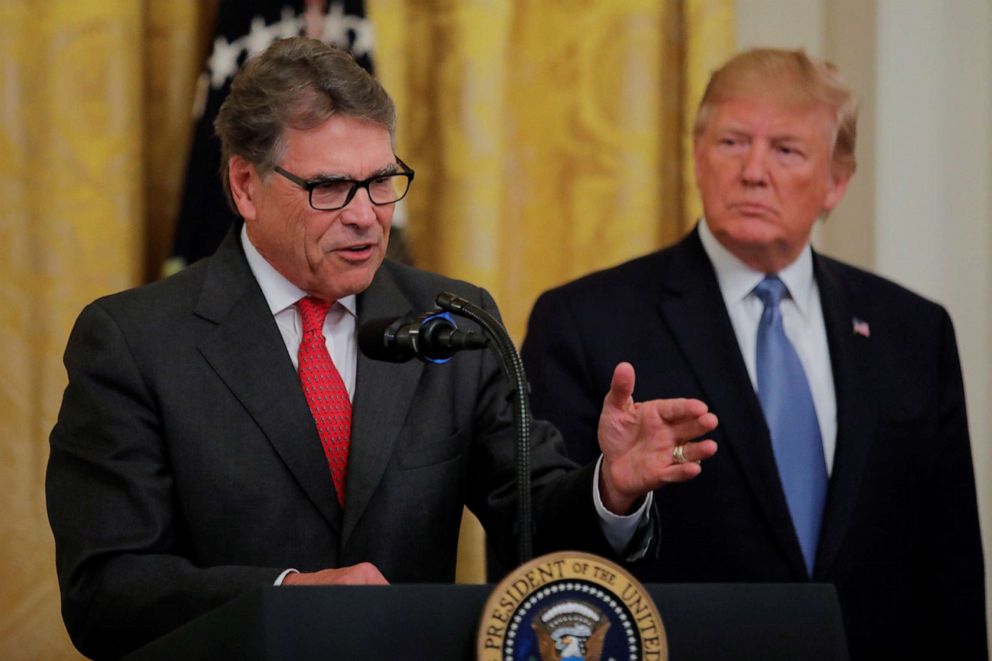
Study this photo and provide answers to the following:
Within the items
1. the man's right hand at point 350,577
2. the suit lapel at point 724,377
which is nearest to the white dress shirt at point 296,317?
the man's right hand at point 350,577

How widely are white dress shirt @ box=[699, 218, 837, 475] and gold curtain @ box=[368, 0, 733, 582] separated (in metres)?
0.91

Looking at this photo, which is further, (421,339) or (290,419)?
(290,419)

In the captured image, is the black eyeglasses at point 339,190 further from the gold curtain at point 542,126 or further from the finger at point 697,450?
the gold curtain at point 542,126

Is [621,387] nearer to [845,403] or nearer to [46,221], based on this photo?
[845,403]

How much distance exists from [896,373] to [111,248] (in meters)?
1.88

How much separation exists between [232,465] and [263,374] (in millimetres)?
157

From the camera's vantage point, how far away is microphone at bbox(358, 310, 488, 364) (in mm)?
2102

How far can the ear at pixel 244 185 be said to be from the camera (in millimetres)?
2650

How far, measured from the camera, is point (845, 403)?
11.2 ft

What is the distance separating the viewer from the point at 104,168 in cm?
392

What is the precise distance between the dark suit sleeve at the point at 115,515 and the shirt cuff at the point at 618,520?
498 millimetres

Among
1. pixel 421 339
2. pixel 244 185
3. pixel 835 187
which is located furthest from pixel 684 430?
pixel 835 187

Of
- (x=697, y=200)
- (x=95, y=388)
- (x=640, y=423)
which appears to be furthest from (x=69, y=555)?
(x=697, y=200)

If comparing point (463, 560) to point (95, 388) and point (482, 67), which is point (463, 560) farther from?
point (95, 388)
